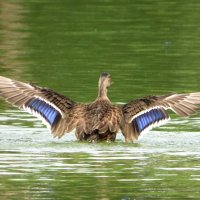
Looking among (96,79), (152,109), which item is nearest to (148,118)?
(152,109)

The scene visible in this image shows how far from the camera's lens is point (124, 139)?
1747cm

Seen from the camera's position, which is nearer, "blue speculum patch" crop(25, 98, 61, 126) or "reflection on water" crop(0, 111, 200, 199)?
"reflection on water" crop(0, 111, 200, 199)

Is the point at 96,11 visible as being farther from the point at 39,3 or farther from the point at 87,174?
the point at 87,174

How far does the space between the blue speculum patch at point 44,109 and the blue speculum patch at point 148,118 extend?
969 mm

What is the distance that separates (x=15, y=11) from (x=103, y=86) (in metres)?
12.1

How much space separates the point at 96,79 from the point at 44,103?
3.68m

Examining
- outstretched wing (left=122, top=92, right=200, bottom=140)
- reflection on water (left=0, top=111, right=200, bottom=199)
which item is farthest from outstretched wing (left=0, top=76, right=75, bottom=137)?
outstretched wing (left=122, top=92, right=200, bottom=140)

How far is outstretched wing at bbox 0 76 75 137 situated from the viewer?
17.2 meters

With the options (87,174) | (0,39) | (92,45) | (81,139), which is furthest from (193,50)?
(87,174)

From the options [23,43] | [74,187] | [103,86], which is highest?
[23,43]

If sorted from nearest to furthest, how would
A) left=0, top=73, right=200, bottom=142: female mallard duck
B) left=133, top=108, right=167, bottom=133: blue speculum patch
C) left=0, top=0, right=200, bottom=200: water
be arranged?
left=0, top=0, right=200, bottom=200: water
left=0, top=73, right=200, bottom=142: female mallard duck
left=133, top=108, right=167, bottom=133: blue speculum patch

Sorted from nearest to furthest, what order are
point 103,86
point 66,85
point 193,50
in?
point 103,86 < point 66,85 < point 193,50

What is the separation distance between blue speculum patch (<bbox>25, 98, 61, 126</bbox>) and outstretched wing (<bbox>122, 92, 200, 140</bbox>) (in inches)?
33.6

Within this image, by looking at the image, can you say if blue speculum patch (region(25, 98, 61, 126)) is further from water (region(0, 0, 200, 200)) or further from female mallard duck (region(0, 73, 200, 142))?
water (region(0, 0, 200, 200))
